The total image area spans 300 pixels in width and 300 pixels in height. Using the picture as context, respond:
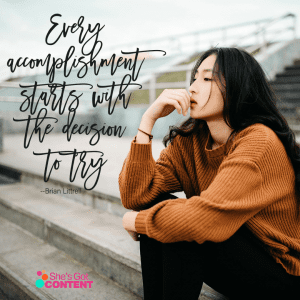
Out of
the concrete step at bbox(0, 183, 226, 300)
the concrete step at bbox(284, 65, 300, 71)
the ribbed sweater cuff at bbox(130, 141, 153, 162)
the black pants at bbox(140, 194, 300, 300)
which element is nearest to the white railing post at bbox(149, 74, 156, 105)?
the concrete step at bbox(284, 65, 300, 71)

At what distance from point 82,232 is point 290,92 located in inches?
188

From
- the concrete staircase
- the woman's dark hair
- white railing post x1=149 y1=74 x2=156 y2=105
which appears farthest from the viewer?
white railing post x1=149 y1=74 x2=156 y2=105

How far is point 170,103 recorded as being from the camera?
136cm

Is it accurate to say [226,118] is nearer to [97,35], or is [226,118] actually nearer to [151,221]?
[151,221]

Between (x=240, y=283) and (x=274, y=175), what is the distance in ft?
1.24

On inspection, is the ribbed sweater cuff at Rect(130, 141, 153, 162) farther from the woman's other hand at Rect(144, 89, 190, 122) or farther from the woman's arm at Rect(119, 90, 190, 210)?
the woman's other hand at Rect(144, 89, 190, 122)

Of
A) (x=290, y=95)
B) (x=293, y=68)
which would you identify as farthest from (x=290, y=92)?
(x=293, y=68)

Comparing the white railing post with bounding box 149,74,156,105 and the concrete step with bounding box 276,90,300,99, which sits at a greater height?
the white railing post with bounding box 149,74,156,105

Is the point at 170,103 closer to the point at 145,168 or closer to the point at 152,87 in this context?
the point at 145,168

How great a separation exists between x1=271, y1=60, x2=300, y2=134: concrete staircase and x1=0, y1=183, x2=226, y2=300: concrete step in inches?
133

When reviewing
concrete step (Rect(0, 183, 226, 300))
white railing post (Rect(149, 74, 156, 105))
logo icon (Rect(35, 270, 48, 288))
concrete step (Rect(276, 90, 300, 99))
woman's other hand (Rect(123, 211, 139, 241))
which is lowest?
logo icon (Rect(35, 270, 48, 288))

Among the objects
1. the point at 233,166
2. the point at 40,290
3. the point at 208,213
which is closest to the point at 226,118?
the point at 233,166

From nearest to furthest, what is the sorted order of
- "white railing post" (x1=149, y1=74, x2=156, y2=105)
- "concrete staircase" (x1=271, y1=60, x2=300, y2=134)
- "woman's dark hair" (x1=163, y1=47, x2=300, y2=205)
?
"woman's dark hair" (x1=163, y1=47, x2=300, y2=205), "concrete staircase" (x1=271, y1=60, x2=300, y2=134), "white railing post" (x1=149, y1=74, x2=156, y2=105)

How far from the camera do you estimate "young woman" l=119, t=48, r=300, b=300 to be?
100 cm
